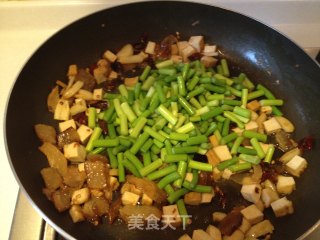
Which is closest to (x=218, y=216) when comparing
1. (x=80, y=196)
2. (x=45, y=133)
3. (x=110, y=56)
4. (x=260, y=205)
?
(x=260, y=205)

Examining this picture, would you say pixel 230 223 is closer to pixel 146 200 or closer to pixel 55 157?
pixel 146 200

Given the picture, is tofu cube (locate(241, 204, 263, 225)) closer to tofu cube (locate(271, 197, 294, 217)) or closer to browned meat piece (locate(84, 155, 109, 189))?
tofu cube (locate(271, 197, 294, 217))

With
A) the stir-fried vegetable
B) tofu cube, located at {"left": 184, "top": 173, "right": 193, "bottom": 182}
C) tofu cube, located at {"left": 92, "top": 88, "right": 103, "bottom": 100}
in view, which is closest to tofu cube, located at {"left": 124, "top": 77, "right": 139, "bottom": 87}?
the stir-fried vegetable

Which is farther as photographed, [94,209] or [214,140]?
[214,140]

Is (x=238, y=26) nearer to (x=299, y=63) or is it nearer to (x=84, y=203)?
(x=299, y=63)

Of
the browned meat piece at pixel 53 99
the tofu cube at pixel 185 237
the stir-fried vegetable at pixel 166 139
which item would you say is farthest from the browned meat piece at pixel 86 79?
the tofu cube at pixel 185 237
